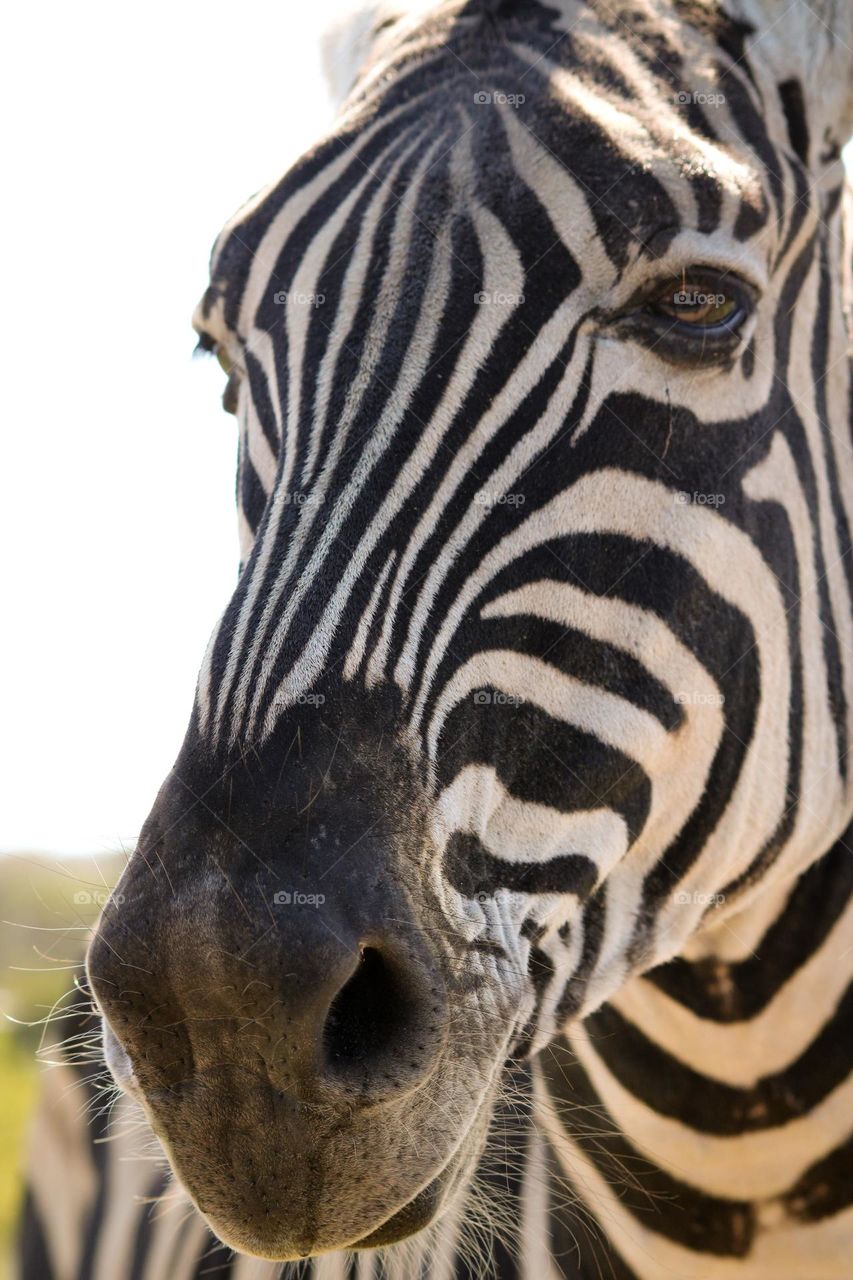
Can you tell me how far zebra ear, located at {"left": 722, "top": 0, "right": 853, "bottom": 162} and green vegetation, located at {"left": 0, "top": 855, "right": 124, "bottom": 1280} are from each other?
233 centimetres

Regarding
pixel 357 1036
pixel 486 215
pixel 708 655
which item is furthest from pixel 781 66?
pixel 357 1036

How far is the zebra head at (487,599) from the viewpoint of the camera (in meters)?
1.76

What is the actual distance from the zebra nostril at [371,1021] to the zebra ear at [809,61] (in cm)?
214

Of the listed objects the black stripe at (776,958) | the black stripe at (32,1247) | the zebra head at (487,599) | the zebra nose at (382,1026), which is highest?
the zebra head at (487,599)

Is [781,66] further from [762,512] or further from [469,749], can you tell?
[469,749]

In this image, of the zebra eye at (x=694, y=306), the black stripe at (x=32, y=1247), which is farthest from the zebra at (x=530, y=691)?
the black stripe at (x=32, y=1247)

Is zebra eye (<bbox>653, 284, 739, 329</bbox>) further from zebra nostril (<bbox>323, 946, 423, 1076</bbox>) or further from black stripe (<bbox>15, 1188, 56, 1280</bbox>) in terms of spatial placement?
black stripe (<bbox>15, 1188, 56, 1280</bbox>)

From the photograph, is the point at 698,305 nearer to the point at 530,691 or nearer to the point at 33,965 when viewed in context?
the point at 530,691

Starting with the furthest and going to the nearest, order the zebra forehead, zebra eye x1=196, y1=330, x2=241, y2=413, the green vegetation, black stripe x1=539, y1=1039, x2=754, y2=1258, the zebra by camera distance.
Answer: zebra eye x1=196, y1=330, x2=241, y2=413, black stripe x1=539, y1=1039, x2=754, y2=1258, the green vegetation, the zebra forehead, the zebra

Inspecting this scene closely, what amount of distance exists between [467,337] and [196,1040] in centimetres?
133

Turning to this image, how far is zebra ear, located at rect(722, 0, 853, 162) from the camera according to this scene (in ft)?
8.84

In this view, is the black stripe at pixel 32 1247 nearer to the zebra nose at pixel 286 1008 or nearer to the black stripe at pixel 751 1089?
the black stripe at pixel 751 1089

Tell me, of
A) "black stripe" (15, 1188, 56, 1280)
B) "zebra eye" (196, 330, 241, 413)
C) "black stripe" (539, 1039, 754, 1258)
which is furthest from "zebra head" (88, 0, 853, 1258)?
"black stripe" (15, 1188, 56, 1280)

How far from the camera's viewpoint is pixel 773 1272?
2611mm
